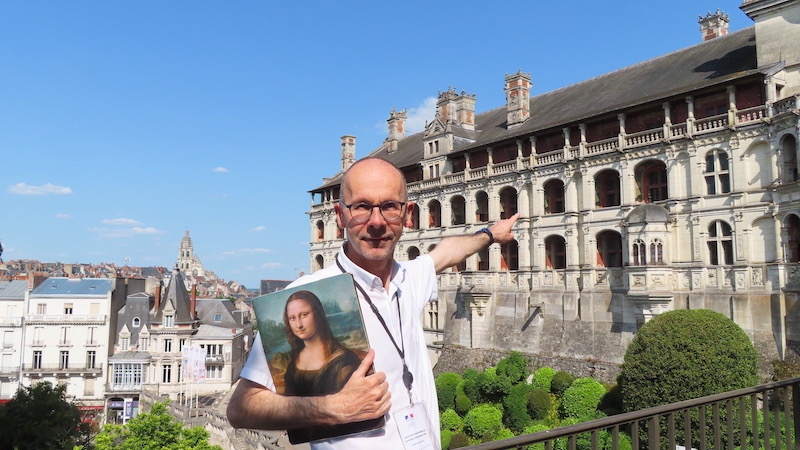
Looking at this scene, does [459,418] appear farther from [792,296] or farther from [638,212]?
[792,296]

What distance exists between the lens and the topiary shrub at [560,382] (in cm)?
2742

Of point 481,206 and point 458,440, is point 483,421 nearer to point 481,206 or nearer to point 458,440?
point 458,440

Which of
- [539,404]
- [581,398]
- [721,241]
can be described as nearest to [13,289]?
[539,404]

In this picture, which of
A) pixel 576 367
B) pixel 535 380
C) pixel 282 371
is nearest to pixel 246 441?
pixel 535 380

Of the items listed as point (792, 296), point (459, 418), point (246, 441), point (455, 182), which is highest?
point (455, 182)

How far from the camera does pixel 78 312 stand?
178 ft

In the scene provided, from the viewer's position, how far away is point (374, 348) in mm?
2879

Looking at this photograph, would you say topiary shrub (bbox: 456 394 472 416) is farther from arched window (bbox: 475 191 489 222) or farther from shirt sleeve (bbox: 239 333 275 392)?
shirt sleeve (bbox: 239 333 275 392)

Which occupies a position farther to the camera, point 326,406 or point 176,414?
point 176,414

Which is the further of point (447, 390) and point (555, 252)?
point (555, 252)

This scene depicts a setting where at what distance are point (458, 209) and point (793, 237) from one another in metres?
21.2

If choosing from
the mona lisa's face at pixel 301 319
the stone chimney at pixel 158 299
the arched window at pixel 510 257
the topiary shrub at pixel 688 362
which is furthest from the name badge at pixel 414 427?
the stone chimney at pixel 158 299

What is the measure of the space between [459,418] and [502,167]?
660 inches

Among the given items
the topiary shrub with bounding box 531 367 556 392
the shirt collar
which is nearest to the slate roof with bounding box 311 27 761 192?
the topiary shrub with bounding box 531 367 556 392
